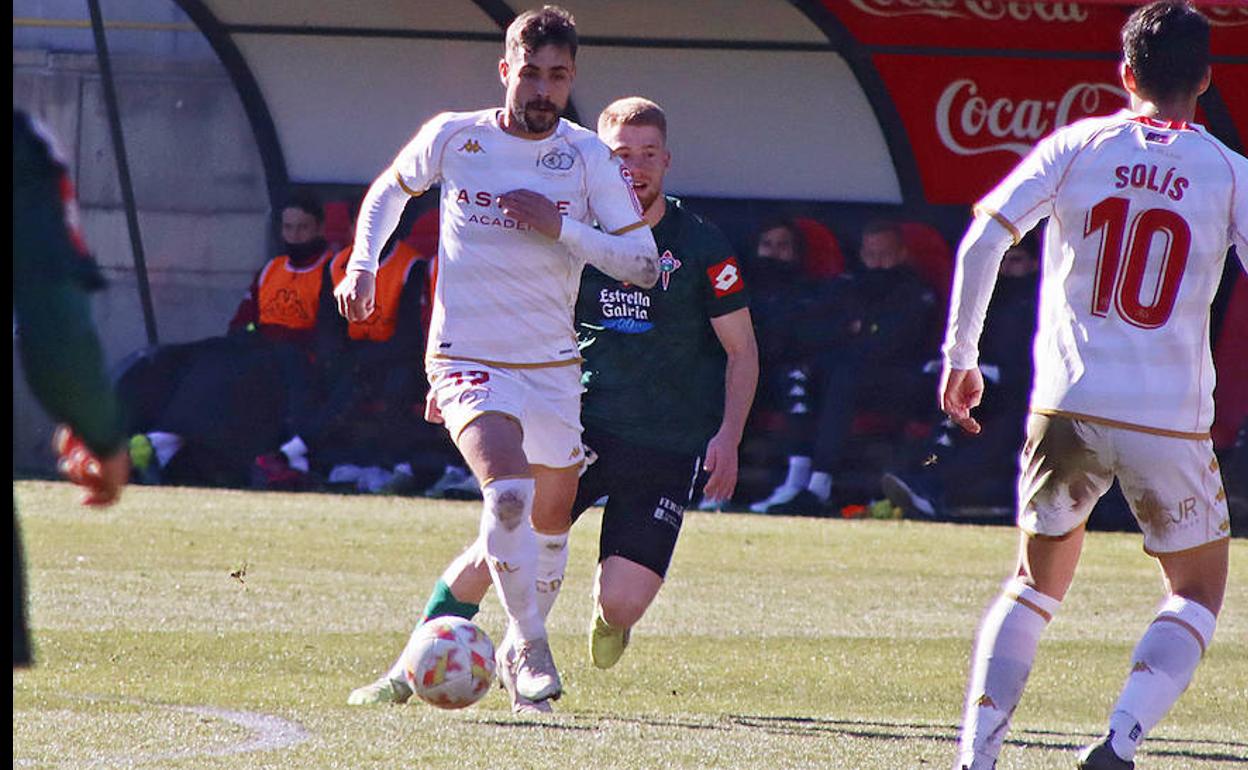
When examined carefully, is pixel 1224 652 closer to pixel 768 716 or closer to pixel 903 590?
pixel 903 590

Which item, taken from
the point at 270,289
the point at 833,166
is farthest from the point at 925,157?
A: the point at 270,289

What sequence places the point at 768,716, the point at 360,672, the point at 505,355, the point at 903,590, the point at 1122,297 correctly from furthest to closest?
1. the point at 903,590
2. the point at 360,672
3. the point at 768,716
4. the point at 505,355
5. the point at 1122,297

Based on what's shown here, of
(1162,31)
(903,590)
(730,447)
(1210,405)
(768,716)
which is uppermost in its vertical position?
(1162,31)

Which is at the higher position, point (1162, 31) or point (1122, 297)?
point (1162, 31)

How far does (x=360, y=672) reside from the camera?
8.12m

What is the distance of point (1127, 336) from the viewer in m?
5.46

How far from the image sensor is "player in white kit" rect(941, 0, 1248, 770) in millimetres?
5430

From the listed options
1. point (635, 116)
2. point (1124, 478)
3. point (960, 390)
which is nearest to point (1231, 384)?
point (635, 116)

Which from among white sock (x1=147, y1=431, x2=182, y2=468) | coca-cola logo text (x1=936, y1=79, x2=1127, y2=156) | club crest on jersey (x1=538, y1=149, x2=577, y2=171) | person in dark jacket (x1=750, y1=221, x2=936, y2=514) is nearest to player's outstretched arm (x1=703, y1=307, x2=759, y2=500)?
club crest on jersey (x1=538, y1=149, x2=577, y2=171)

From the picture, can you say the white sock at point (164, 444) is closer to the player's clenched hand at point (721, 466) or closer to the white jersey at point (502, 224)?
the player's clenched hand at point (721, 466)

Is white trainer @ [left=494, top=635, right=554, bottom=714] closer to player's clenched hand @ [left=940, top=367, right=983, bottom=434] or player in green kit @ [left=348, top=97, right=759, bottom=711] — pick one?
player in green kit @ [left=348, top=97, right=759, bottom=711]

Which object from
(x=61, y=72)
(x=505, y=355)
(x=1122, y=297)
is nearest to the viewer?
(x=1122, y=297)

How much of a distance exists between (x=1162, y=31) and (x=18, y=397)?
46.5ft

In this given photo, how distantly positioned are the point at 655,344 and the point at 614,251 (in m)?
1.40
